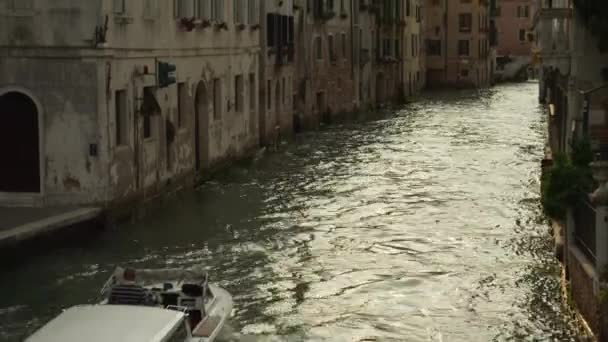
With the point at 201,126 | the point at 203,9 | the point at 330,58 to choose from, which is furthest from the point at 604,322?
the point at 330,58

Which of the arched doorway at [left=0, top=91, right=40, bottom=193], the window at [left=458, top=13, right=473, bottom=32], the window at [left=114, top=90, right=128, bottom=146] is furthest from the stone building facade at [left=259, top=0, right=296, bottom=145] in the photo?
the window at [left=458, top=13, right=473, bottom=32]

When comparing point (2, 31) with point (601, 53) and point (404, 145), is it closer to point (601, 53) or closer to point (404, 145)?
point (601, 53)

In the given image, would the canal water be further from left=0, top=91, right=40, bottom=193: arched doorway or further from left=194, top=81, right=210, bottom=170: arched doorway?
left=0, top=91, right=40, bottom=193: arched doorway

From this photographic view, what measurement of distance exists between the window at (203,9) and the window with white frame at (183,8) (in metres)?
0.77

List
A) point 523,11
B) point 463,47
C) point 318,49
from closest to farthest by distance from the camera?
1. point 318,49
2. point 463,47
3. point 523,11

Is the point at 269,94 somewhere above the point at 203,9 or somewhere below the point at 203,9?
below

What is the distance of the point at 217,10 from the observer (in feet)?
88.8

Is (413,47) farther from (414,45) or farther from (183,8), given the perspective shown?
(183,8)

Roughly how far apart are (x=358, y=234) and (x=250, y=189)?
17.7ft

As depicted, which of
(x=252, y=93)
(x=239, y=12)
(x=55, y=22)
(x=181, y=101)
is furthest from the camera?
(x=252, y=93)

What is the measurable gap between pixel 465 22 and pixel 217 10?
51.1m

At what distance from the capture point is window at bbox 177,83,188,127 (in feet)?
79.9

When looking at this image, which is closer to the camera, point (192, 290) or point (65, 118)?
point (192, 290)

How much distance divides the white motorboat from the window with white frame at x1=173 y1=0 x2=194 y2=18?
1130 centimetres
